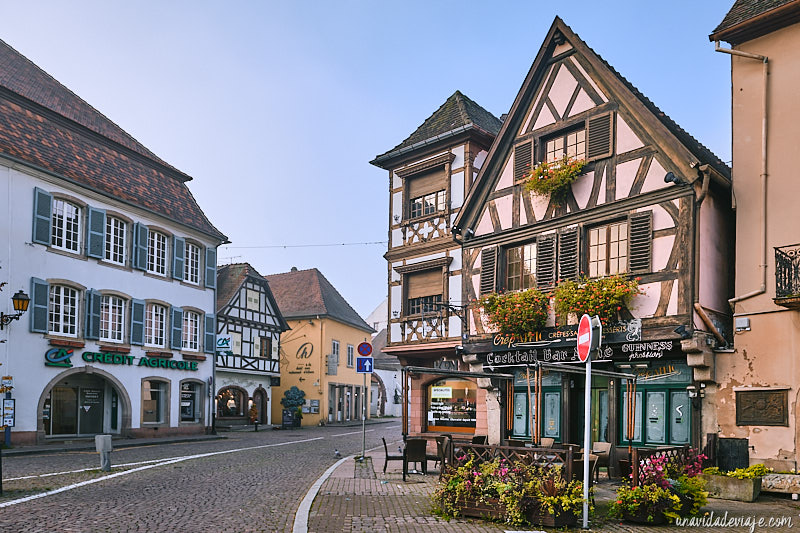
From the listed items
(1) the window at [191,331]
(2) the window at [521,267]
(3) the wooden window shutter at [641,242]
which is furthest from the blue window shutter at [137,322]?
(3) the wooden window shutter at [641,242]

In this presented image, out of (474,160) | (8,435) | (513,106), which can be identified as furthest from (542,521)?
(8,435)

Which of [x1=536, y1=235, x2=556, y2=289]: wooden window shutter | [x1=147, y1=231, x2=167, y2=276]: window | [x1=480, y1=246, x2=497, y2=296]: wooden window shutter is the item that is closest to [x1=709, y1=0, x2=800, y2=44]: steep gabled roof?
[x1=536, y1=235, x2=556, y2=289]: wooden window shutter

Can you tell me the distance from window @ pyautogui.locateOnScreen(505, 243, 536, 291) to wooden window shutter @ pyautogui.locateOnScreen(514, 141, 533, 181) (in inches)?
66.8

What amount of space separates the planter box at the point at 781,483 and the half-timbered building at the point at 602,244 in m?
1.65

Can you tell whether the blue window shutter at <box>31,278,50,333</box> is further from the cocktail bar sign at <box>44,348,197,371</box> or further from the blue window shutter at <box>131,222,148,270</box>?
the blue window shutter at <box>131,222,148,270</box>

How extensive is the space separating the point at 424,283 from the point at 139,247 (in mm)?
12947

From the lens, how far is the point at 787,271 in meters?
13.1

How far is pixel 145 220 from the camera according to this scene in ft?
95.1

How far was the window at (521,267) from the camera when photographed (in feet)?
58.0

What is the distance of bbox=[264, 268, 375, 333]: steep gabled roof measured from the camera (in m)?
45.7

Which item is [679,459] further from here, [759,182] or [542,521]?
[759,182]

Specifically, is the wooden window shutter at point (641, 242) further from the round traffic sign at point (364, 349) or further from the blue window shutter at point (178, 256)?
the blue window shutter at point (178, 256)

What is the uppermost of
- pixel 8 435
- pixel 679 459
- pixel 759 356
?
pixel 759 356

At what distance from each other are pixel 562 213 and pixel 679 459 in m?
7.02
